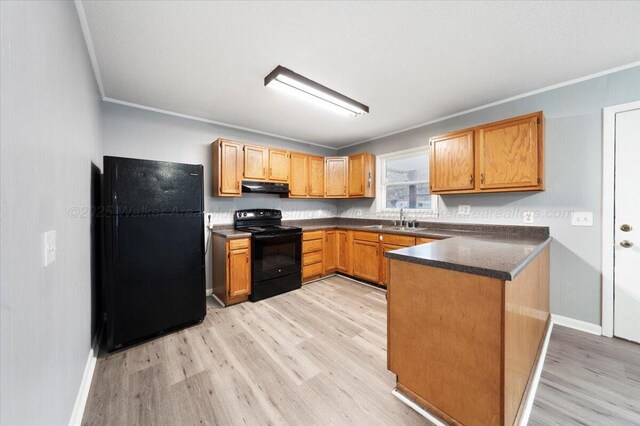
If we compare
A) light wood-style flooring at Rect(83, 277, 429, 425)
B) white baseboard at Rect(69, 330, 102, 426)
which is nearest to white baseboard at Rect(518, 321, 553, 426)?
light wood-style flooring at Rect(83, 277, 429, 425)

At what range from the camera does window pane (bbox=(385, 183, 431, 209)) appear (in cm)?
373

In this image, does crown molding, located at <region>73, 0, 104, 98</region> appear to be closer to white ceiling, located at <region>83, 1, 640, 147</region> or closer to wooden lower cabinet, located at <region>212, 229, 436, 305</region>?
white ceiling, located at <region>83, 1, 640, 147</region>

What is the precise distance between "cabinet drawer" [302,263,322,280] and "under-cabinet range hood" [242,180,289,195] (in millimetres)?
1283

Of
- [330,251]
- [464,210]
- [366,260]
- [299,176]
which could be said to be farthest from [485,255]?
[299,176]

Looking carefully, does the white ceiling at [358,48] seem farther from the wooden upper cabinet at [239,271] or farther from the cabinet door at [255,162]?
the wooden upper cabinet at [239,271]

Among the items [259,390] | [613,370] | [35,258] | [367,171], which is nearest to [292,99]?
[367,171]

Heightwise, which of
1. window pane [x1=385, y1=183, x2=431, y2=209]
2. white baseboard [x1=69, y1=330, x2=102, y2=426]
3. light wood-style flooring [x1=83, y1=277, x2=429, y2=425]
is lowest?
light wood-style flooring [x1=83, y1=277, x2=429, y2=425]

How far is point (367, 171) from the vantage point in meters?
4.27

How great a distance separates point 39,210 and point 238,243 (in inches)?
85.1

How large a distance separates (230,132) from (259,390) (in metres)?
3.30

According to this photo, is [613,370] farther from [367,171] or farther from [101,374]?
[101,374]

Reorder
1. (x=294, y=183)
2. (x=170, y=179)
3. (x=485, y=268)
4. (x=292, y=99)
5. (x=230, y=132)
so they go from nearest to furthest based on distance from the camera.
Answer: (x=485, y=268) → (x=170, y=179) → (x=292, y=99) → (x=230, y=132) → (x=294, y=183)

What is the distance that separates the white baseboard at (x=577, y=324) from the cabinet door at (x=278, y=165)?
3.76 metres

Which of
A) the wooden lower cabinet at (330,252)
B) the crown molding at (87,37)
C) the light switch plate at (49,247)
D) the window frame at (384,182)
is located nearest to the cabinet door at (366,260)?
the wooden lower cabinet at (330,252)
